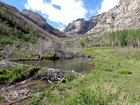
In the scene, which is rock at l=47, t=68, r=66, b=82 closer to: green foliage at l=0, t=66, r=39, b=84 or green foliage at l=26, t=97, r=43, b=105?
green foliage at l=0, t=66, r=39, b=84

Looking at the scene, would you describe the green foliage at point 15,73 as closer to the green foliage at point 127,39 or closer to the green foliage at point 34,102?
the green foliage at point 34,102

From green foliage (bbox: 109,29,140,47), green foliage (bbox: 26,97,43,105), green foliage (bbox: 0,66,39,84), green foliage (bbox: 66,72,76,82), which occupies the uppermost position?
green foliage (bbox: 109,29,140,47)

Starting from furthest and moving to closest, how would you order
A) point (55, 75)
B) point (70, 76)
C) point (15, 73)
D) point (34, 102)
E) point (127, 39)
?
1. point (127, 39)
2. point (70, 76)
3. point (55, 75)
4. point (15, 73)
5. point (34, 102)

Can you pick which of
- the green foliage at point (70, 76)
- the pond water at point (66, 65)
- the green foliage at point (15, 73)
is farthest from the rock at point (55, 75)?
the pond water at point (66, 65)

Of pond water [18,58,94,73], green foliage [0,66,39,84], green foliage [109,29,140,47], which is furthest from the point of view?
green foliage [109,29,140,47]

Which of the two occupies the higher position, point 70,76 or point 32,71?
point 32,71

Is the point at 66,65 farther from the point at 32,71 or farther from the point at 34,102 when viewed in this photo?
the point at 34,102

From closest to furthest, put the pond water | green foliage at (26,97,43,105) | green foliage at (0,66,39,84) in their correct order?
green foliage at (26,97,43,105)
green foliage at (0,66,39,84)
the pond water

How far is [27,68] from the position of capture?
31.7 metres

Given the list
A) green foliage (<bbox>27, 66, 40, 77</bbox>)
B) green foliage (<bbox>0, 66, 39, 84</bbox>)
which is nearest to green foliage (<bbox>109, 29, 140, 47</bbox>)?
green foliage (<bbox>27, 66, 40, 77</bbox>)

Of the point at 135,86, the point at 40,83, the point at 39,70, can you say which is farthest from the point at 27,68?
the point at 135,86

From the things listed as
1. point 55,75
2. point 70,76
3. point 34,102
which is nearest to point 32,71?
point 55,75

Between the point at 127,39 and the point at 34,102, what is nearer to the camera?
the point at 34,102

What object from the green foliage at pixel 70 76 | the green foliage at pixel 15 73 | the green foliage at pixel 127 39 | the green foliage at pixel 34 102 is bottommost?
the green foliage at pixel 34 102
